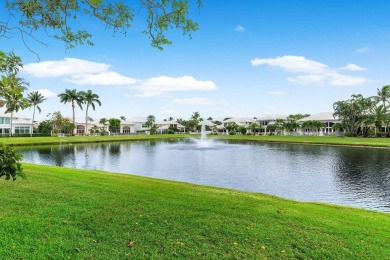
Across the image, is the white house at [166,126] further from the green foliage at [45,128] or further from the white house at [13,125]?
the white house at [13,125]

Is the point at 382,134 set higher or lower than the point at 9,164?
lower

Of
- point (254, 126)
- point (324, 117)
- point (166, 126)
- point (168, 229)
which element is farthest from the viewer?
point (166, 126)

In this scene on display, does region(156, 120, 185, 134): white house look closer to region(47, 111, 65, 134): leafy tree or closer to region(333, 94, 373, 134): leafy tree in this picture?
region(47, 111, 65, 134): leafy tree

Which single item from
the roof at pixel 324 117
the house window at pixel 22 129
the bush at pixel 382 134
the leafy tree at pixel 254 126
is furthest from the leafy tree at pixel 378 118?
the house window at pixel 22 129

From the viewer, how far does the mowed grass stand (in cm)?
508

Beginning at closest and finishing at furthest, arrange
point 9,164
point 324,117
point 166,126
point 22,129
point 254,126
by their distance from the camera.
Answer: point 9,164, point 22,129, point 324,117, point 254,126, point 166,126

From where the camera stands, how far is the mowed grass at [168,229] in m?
5.08

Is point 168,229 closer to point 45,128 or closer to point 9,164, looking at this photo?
point 9,164

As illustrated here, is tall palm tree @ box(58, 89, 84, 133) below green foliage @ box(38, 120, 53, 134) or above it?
above

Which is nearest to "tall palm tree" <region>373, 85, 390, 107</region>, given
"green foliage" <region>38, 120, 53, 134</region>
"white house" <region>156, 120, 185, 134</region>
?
"white house" <region>156, 120, 185, 134</region>

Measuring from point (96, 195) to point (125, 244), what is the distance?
3696 millimetres

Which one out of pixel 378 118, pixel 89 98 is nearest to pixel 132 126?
pixel 89 98

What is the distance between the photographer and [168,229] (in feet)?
19.8

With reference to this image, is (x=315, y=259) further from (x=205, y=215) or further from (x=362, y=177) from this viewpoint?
(x=362, y=177)
